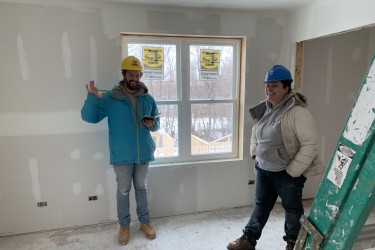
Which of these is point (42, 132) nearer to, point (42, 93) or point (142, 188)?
point (42, 93)

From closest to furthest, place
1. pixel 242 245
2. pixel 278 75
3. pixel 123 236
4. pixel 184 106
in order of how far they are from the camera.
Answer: pixel 278 75 < pixel 242 245 < pixel 123 236 < pixel 184 106

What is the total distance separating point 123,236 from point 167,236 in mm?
412

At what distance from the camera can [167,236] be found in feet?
7.73

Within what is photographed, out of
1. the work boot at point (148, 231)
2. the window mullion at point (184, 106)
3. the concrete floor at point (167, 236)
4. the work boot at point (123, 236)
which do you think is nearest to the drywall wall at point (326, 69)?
the concrete floor at point (167, 236)

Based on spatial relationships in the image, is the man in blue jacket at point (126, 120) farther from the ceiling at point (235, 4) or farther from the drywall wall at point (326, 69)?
the drywall wall at point (326, 69)

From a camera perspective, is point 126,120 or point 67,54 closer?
point 126,120

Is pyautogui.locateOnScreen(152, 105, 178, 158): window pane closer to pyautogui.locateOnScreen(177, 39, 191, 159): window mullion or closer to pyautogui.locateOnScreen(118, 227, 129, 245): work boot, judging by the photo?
pyautogui.locateOnScreen(177, 39, 191, 159): window mullion

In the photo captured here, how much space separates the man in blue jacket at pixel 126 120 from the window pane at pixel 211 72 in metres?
0.67

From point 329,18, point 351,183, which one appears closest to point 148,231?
point 351,183

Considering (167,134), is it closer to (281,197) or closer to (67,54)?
(67,54)

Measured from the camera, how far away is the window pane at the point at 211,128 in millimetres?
2777

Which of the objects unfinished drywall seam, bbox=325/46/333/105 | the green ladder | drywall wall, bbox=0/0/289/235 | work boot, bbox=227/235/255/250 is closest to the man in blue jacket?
drywall wall, bbox=0/0/289/235

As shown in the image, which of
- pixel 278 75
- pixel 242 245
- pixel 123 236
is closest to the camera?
pixel 278 75

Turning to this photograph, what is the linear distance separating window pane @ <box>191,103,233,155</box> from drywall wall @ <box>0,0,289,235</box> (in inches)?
15.5
